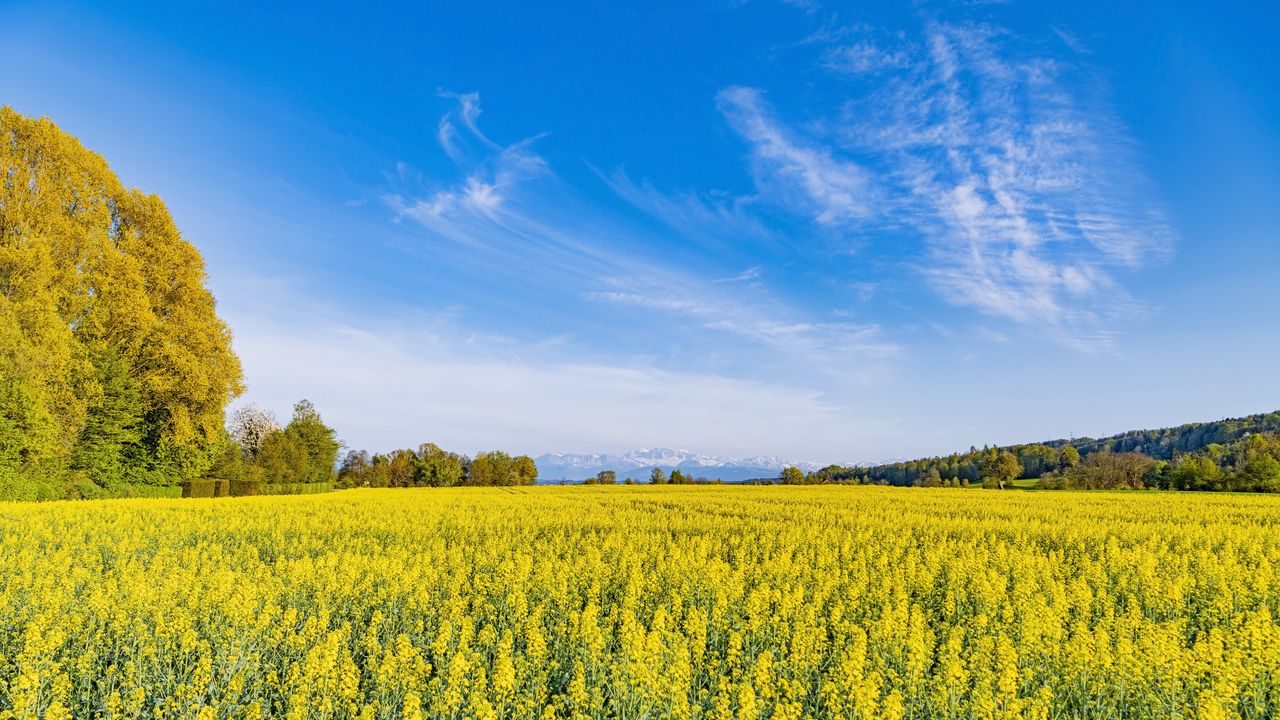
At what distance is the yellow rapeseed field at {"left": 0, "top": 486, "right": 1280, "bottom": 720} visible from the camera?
18.9 feet

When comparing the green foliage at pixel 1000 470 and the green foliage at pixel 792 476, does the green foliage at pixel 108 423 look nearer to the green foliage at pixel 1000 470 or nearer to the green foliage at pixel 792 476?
the green foliage at pixel 792 476

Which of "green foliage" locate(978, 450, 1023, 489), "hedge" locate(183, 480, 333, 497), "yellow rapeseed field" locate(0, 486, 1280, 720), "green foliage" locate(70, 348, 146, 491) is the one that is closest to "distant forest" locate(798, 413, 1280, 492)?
"green foliage" locate(978, 450, 1023, 489)

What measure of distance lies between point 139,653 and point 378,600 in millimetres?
2907

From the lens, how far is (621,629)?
7199 mm

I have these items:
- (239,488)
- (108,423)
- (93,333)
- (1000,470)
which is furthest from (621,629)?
(1000,470)

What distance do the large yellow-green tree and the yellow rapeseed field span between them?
11897 millimetres

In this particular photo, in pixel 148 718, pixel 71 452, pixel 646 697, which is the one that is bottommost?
pixel 148 718

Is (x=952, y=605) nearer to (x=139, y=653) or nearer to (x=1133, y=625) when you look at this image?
(x=1133, y=625)

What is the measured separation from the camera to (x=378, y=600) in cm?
952

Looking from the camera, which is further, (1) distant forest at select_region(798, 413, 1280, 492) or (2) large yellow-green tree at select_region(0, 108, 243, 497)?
(1) distant forest at select_region(798, 413, 1280, 492)

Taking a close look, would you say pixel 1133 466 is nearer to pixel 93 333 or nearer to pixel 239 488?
pixel 239 488

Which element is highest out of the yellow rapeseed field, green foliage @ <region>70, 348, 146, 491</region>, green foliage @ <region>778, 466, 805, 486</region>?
green foliage @ <region>70, 348, 146, 491</region>

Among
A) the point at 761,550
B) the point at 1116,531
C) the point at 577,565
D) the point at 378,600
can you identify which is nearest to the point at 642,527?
the point at 761,550

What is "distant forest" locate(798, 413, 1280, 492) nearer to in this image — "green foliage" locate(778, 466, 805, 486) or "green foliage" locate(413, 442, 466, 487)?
"green foliage" locate(778, 466, 805, 486)
